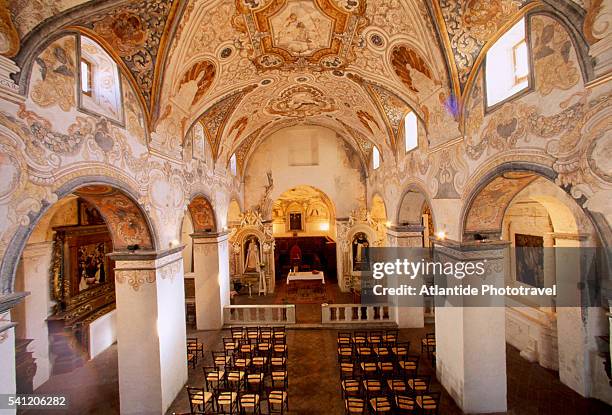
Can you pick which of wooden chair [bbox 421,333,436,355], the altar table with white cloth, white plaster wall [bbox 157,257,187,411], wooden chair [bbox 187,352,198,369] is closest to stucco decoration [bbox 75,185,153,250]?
white plaster wall [bbox 157,257,187,411]

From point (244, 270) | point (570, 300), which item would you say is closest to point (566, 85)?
point (570, 300)

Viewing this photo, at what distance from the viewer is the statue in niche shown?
1786cm

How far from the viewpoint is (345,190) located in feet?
59.3

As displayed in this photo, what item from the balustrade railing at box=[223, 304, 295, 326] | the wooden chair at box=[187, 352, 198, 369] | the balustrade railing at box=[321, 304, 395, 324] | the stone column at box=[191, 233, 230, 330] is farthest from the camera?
the balustrade railing at box=[223, 304, 295, 326]

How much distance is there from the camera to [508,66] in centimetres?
575

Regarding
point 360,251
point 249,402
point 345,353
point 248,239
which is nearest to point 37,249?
point 249,402

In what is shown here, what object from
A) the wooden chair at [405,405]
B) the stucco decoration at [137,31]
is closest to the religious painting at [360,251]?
the wooden chair at [405,405]

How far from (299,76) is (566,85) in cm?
805

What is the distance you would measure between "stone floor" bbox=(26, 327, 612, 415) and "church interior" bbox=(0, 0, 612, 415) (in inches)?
3.0

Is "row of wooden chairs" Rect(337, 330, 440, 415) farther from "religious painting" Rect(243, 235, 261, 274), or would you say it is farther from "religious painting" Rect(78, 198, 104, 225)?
"religious painting" Rect(78, 198, 104, 225)

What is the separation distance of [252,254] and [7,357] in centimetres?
1438

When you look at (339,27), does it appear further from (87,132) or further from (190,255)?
(190,255)

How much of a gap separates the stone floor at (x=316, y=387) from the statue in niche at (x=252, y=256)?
684cm

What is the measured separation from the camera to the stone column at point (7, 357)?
150 inches
